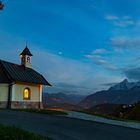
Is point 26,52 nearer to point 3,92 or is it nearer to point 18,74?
point 18,74

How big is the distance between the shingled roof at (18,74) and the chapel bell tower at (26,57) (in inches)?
30.1

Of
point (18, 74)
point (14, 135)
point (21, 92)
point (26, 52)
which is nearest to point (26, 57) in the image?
point (26, 52)

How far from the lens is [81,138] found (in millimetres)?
14289

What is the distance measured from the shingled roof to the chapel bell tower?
0.77 meters

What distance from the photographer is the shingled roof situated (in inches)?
1431

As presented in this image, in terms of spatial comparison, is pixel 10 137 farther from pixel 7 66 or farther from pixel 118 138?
pixel 7 66

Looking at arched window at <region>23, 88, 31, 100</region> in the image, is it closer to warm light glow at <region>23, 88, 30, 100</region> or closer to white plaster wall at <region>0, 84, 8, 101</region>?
warm light glow at <region>23, 88, 30, 100</region>

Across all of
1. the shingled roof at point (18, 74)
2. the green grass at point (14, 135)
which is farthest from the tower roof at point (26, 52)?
the green grass at point (14, 135)

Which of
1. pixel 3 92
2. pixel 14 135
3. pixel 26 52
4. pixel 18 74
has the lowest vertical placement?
pixel 14 135

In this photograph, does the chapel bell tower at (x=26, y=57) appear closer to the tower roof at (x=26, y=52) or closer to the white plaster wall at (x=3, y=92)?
the tower roof at (x=26, y=52)

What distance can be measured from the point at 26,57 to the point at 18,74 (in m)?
5.34

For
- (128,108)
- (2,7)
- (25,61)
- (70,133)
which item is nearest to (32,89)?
(25,61)

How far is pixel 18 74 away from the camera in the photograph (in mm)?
37938

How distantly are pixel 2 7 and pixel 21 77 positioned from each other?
81.9ft
